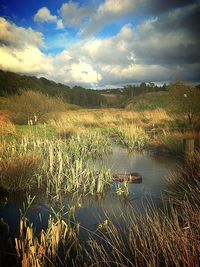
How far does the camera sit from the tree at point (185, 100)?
56.0 feet

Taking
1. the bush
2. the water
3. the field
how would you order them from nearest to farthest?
the field, the water, the bush

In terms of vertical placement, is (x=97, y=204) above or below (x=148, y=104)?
below

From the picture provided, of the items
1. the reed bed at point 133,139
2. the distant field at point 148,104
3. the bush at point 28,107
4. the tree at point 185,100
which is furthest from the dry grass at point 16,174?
the distant field at point 148,104

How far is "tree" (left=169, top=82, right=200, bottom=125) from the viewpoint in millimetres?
17078

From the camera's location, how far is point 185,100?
17.4 metres

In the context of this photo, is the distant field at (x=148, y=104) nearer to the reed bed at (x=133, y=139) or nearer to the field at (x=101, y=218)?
the reed bed at (x=133, y=139)

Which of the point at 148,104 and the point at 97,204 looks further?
the point at 148,104

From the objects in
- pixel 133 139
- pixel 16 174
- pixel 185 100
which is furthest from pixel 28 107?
pixel 16 174

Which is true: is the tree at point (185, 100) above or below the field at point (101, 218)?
above

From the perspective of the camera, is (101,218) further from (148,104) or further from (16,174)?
(148,104)

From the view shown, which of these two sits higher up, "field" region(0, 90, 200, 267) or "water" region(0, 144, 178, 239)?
A: "field" region(0, 90, 200, 267)

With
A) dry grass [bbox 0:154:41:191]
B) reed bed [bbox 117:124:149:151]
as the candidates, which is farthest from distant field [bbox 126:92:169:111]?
dry grass [bbox 0:154:41:191]

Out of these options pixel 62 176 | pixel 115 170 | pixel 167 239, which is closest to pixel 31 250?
pixel 167 239

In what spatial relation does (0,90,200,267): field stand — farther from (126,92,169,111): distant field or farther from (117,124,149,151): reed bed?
(126,92,169,111): distant field
